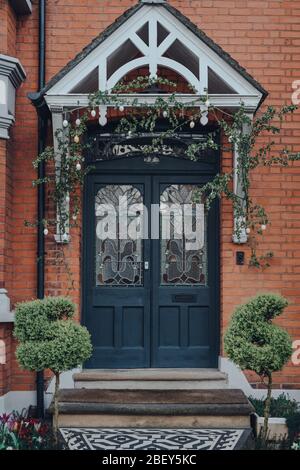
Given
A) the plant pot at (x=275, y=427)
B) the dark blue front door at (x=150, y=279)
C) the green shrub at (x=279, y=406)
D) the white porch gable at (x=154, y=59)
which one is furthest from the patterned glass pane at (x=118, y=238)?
the plant pot at (x=275, y=427)

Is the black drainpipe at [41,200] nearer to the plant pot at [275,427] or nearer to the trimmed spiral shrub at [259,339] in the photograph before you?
the trimmed spiral shrub at [259,339]

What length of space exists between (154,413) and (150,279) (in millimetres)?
1760

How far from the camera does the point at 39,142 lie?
7867 mm

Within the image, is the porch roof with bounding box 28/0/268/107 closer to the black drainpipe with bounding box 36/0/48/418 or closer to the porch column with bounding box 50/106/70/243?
the porch column with bounding box 50/106/70/243

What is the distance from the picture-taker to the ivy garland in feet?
23.5

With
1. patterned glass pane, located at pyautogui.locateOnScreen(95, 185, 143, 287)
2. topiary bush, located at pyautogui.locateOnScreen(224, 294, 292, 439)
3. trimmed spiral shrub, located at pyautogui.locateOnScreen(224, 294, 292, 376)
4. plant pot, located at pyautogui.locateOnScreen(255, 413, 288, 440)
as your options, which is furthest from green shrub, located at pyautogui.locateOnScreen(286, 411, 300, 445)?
patterned glass pane, located at pyautogui.locateOnScreen(95, 185, 143, 287)

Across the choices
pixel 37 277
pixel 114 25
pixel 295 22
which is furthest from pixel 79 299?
pixel 295 22

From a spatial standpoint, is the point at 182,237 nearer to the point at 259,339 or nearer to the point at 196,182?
the point at 196,182

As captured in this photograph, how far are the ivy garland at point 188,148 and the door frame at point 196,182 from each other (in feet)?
1.07

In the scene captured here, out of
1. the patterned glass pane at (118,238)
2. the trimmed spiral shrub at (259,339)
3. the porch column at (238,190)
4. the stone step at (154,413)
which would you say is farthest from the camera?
the patterned glass pane at (118,238)

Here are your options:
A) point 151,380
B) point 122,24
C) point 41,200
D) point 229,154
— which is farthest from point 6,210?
point 229,154

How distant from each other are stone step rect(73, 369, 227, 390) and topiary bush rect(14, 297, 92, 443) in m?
1.14

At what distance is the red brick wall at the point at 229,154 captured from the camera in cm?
788

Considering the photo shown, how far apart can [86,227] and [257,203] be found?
6.52 ft
